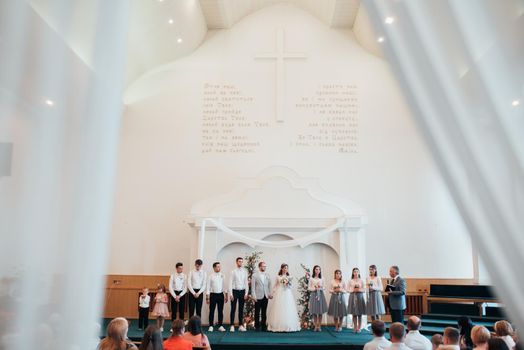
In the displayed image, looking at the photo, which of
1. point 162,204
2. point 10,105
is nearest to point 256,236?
point 162,204

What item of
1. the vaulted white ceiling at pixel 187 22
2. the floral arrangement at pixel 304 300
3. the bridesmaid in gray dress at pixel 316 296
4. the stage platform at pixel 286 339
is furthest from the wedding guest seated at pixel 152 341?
the vaulted white ceiling at pixel 187 22

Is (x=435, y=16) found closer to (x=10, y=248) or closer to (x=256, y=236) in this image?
(x=10, y=248)

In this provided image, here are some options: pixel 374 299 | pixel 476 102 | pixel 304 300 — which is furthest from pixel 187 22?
pixel 476 102


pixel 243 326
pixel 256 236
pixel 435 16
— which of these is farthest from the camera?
pixel 256 236

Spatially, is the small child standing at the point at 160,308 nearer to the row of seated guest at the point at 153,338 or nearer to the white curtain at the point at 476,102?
the row of seated guest at the point at 153,338

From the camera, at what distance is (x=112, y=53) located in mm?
1674

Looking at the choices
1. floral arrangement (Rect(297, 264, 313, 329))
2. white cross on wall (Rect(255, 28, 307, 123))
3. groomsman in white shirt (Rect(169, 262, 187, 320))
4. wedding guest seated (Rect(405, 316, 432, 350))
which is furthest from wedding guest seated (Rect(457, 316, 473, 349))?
white cross on wall (Rect(255, 28, 307, 123))

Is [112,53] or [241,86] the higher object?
[241,86]

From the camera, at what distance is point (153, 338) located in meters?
3.64

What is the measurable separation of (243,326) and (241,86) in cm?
614

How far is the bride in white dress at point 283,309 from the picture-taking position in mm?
8570

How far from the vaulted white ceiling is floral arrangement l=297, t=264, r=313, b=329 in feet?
16.8

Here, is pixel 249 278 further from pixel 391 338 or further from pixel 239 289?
pixel 391 338

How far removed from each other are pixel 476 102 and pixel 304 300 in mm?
8557
